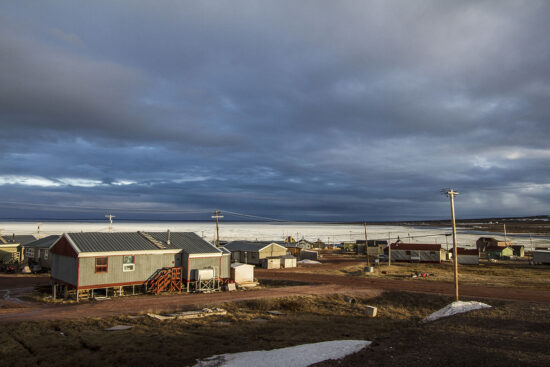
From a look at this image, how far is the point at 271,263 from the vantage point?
5784 cm

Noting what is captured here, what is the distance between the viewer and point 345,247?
9106 centimetres

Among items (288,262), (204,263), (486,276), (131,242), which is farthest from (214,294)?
(486,276)

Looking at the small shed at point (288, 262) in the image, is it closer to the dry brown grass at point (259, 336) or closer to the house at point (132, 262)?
the house at point (132, 262)

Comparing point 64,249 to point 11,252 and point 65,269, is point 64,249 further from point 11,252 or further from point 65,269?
point 11,252

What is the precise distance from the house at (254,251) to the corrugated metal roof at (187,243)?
2068 centimetres

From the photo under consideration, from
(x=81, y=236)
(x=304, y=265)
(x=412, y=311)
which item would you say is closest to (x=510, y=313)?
(x=412, y=311)

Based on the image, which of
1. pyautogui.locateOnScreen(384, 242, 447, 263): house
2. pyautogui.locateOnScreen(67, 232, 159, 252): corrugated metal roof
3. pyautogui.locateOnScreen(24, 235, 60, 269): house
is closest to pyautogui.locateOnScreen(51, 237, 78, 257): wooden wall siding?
pyautogui.locateOnScreen(67, 232, 159, 252): corrugated metal roof

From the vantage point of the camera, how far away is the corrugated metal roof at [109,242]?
32.9 m

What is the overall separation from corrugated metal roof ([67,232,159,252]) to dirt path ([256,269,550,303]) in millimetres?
17168

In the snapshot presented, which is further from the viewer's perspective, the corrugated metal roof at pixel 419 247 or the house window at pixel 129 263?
the corrugated metal roof at pixel 419 247

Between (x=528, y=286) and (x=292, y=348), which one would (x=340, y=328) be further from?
(x=528, y=286)

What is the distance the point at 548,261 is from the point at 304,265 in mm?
40629

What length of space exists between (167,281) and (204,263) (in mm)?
3926

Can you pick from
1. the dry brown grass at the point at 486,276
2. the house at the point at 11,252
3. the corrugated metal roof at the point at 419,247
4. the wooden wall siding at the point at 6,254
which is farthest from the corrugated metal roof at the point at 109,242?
the corrugated metal roof at the point at 419,247
